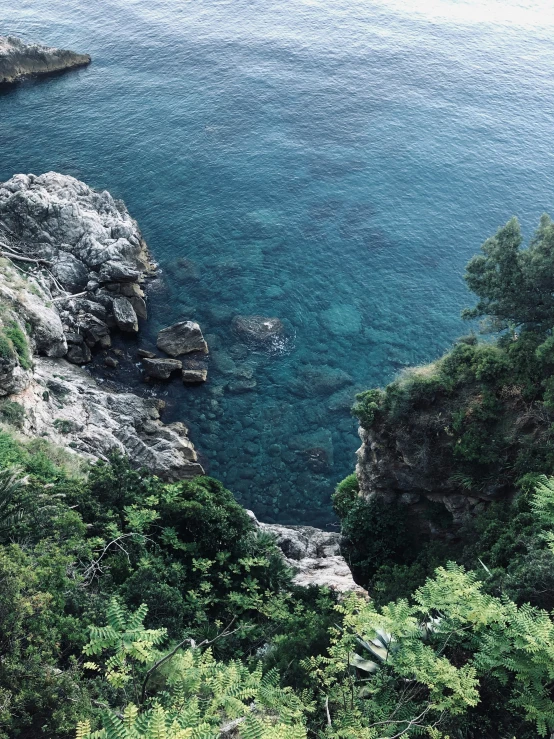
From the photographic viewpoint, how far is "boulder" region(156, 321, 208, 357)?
45875mm

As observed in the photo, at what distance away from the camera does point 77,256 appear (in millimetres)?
50000

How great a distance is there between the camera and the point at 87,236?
167 feet

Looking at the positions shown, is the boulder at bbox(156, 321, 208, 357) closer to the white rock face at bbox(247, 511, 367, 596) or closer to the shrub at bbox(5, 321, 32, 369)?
the shrub at bbox(5, 321, 32, 369)

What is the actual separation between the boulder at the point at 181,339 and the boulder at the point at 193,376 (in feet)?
7.42

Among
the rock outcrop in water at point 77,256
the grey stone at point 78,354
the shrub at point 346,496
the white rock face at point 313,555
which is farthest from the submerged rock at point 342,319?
the grey stone at point 78,354

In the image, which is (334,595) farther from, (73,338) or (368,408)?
(73,338)

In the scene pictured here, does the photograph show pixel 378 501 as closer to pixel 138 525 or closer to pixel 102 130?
pixel 138 525

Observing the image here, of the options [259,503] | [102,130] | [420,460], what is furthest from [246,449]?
[102,130]

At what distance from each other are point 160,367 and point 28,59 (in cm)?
6440

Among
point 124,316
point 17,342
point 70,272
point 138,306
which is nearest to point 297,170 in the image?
point 138,306

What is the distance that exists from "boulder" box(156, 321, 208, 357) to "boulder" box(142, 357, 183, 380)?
137 centimetres

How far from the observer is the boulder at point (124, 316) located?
152 feet

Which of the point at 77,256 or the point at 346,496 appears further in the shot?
the point at 77,256

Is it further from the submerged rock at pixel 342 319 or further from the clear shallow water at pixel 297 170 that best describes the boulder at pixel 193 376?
the submerged rock at pixel 342 319
